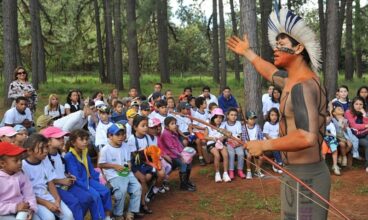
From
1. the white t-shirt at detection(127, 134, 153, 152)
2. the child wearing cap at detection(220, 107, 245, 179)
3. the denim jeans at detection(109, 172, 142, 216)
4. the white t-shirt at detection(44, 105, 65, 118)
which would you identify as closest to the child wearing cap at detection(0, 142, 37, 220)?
the denim jeans at detection(109, 172, 142, 216)

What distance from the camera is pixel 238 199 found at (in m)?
6.88

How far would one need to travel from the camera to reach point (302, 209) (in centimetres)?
304

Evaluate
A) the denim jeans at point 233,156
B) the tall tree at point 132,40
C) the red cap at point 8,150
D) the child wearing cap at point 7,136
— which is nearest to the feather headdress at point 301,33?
the red cap at point 8,150

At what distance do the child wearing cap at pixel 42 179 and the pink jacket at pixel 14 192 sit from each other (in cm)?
24

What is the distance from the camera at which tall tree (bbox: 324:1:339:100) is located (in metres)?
11.6

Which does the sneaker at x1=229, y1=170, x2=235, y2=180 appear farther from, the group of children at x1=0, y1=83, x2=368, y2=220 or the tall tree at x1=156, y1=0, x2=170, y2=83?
the tall tree at x1=156, y1=0, x2=170, y2=83

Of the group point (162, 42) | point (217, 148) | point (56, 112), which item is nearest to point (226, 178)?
point (217, 148)

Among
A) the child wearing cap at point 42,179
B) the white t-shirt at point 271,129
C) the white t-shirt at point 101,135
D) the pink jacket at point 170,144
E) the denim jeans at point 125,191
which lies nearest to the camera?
the child wearing cap at point 42,179

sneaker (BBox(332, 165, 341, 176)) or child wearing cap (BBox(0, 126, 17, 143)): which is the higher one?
child wearing cap (BBox(0, 126, 17, 143))

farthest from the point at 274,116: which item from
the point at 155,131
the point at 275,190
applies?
the point at 155,131

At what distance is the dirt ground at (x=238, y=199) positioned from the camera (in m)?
6.22

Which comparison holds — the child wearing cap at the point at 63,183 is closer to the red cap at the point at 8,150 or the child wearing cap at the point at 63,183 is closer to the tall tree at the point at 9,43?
the red cap at the point at 8,150

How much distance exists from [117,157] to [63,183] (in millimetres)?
993

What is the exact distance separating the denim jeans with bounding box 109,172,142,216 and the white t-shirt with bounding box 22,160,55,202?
1.11 metres
